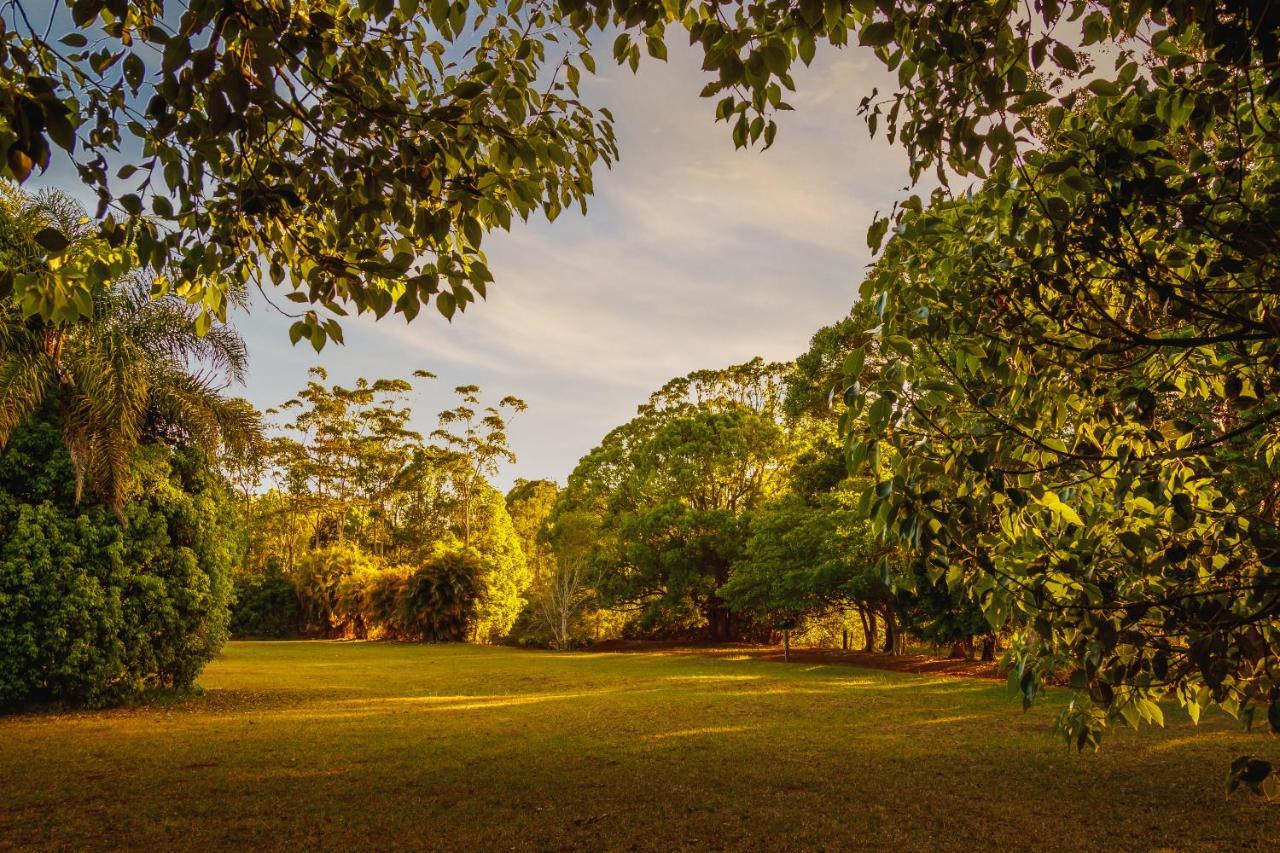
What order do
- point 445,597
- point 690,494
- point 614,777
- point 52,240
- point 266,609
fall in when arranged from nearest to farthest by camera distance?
point 52,240 → point 614,777 → point 690,494 → point 445,597 → point 266,609

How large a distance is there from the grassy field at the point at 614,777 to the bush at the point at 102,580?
28.7 inches

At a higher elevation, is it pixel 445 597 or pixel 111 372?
pixel 111 372

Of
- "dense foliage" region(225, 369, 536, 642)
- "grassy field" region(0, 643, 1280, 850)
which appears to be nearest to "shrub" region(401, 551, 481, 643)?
"dense foliage" region(225, 369, 536, 642)

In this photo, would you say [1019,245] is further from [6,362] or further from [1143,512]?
[6,362]

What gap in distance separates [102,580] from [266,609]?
93.2ft

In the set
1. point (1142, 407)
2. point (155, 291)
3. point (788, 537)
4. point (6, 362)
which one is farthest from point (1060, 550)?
point (788, 537)

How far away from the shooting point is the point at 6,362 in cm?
1006

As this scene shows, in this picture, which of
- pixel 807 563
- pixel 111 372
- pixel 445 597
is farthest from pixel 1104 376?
pixel 445 597

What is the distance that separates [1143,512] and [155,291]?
3790 millimetres

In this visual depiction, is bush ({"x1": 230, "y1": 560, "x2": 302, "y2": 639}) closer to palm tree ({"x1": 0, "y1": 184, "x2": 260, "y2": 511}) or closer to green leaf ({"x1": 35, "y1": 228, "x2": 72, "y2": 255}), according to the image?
palm tree ({"x1": 0, "y1": 184, "x2": 260, "y2": 511})

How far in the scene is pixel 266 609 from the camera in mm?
36969

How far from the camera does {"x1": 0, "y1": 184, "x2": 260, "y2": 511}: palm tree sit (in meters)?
10.3

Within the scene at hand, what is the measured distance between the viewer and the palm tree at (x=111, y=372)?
10.3 m

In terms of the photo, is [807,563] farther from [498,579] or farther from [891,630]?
[498,579]
